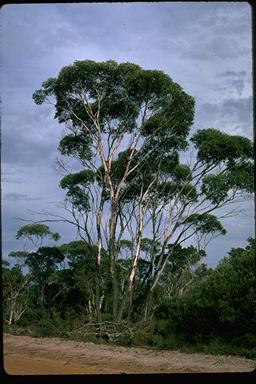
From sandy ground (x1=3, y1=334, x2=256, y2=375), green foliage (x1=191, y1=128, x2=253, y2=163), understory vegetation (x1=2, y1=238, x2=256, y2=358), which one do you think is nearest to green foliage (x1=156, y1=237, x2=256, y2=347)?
understory vegetation (x1=2, y1=238, x2=256, y2=358)

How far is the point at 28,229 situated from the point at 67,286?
2581 mm

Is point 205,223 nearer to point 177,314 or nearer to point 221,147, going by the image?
point 221,147

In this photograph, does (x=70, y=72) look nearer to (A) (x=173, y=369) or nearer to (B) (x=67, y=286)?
(B) (x=67, y=286)

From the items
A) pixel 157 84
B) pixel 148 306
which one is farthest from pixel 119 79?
pixel 148 306

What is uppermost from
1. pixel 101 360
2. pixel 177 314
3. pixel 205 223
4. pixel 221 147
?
pixel 221 147

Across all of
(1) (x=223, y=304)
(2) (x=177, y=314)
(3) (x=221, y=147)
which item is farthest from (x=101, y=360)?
(3) (x=221, y=147)

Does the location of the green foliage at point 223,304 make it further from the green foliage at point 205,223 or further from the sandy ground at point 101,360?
the green foliage at point 205,223

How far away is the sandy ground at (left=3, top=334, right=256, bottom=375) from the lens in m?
5.90

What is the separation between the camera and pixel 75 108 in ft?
43.6

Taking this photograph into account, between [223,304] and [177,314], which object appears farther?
[177,314]

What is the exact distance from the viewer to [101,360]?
23.4 feet

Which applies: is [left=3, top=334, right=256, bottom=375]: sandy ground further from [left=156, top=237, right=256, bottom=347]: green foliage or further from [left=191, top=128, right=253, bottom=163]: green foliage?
[left=191, top=128, right=253, bottom=163]: green foliage

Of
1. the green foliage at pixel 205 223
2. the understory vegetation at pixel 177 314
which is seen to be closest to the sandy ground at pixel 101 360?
the understory vegetation at pixel 177 314

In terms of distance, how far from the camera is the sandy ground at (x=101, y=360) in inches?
232
